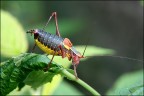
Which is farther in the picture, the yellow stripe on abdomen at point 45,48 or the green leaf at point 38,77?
the yellow stripe on abdomen at point 45,48

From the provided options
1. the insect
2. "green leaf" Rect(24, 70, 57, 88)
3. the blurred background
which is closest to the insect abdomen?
the insect

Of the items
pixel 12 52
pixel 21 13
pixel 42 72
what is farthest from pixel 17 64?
pixel 21 13

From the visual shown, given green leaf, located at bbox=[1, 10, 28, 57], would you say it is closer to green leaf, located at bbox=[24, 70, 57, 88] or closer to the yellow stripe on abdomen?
the yellow stripe on abdomen

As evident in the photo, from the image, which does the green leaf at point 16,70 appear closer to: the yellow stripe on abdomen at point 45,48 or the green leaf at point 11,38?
the yellow stripe on abdomen at point 45,48

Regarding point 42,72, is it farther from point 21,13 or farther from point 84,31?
point 84,31

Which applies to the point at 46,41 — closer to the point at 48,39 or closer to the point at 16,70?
the point at 48,39

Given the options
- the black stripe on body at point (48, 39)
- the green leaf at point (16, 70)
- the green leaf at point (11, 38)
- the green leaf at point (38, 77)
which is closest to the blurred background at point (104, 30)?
the green leaf at point (11, 38)

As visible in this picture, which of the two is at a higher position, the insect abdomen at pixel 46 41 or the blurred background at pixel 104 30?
the insect abdomen at pixel 46 41
